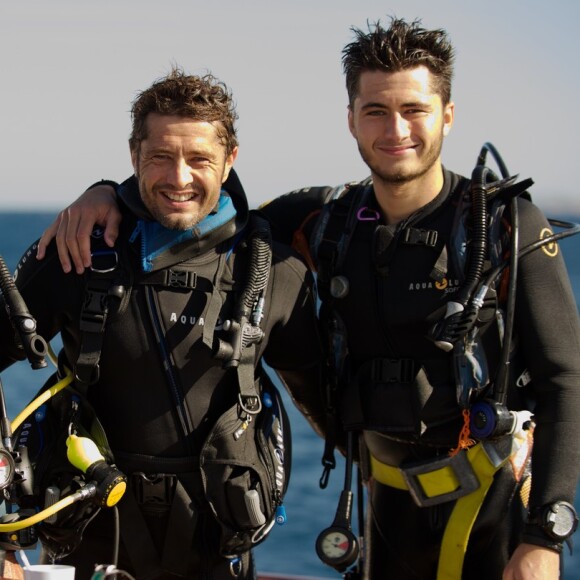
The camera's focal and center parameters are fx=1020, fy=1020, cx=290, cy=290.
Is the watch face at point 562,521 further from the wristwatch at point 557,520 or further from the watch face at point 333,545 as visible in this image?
the watch face at point 333,545

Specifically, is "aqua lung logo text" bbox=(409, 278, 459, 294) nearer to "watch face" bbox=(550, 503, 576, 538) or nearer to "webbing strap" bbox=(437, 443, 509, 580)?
"webbing strap" bbox=(437, 443, 509, 580)

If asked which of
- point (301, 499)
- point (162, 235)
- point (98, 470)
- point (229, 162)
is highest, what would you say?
point (229, 162)

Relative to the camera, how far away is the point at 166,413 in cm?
240

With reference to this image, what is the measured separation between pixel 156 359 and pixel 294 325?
37 cm

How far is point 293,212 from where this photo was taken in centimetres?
282

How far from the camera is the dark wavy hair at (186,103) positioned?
2.42 m

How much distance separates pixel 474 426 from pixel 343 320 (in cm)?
43

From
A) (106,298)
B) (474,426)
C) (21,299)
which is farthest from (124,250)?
(474,426)

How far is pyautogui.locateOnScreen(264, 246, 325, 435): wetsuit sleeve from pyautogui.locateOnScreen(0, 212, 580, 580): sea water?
11.1ft

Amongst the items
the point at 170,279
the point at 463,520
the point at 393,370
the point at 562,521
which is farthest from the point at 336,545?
the point at 170,279

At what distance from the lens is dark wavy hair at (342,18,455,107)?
255 centimetres

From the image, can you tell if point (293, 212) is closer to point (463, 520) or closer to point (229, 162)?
point (229, 162)

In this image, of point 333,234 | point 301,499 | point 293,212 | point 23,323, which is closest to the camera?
point 23,323

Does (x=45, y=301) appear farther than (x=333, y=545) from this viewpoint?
No
